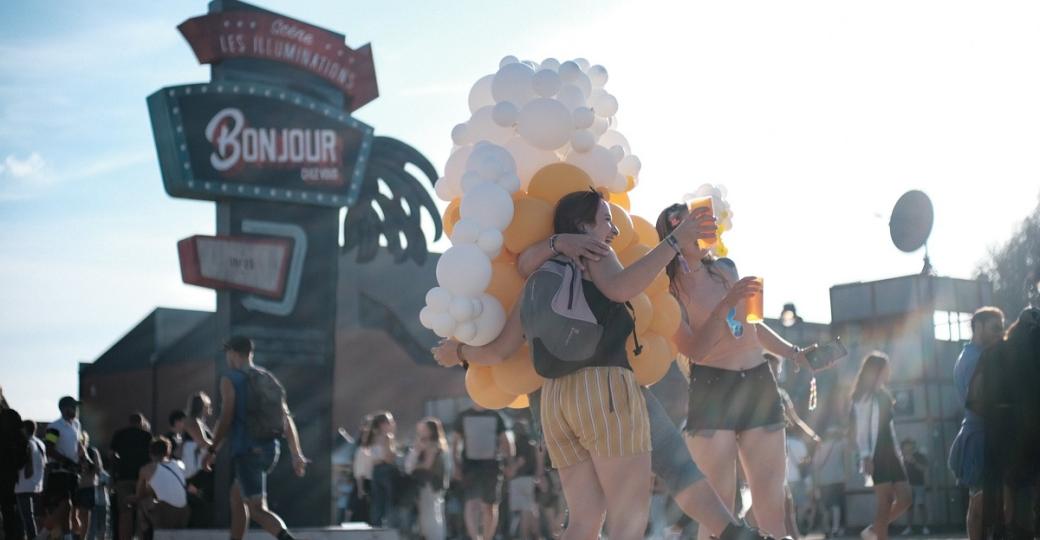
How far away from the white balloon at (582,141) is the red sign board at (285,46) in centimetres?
1543

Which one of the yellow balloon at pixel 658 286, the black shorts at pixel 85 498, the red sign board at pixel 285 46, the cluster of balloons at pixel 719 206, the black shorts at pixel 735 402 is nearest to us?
the yellow balloon at pixel 658 286

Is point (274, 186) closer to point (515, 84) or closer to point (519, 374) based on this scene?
point (515, 84)

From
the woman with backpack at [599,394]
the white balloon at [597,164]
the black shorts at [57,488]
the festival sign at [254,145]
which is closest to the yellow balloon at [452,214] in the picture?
the white balloon at [597,164]

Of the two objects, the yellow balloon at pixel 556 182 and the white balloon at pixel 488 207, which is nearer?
the white balloon at pixel 488 207

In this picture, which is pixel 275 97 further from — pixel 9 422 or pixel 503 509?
pixel 9 422

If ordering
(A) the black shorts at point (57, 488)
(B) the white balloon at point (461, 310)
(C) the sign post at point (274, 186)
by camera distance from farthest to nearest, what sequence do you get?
(C) the sign post at point (274, 186) < (A) the black shorts at point (57, 488) < (B) the white balloon at point (461, 310)

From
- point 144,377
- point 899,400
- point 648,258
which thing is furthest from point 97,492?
point 144,377

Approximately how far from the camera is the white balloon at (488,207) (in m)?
4.83

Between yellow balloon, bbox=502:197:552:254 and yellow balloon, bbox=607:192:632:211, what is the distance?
26.0 inches

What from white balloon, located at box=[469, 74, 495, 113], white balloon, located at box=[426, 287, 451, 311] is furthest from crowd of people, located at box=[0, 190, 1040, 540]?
white balloon, located at box=[469, 74, 495, 113]

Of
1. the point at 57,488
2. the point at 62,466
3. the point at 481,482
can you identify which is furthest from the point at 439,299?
the point at 481,482

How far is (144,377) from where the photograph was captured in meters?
45.4

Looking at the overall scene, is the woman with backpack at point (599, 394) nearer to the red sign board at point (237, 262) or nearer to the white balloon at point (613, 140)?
the white balloon at point (613, 140)

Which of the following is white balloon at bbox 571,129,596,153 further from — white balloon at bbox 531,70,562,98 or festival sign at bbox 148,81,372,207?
festival sign at bbox 148,81,372,207
